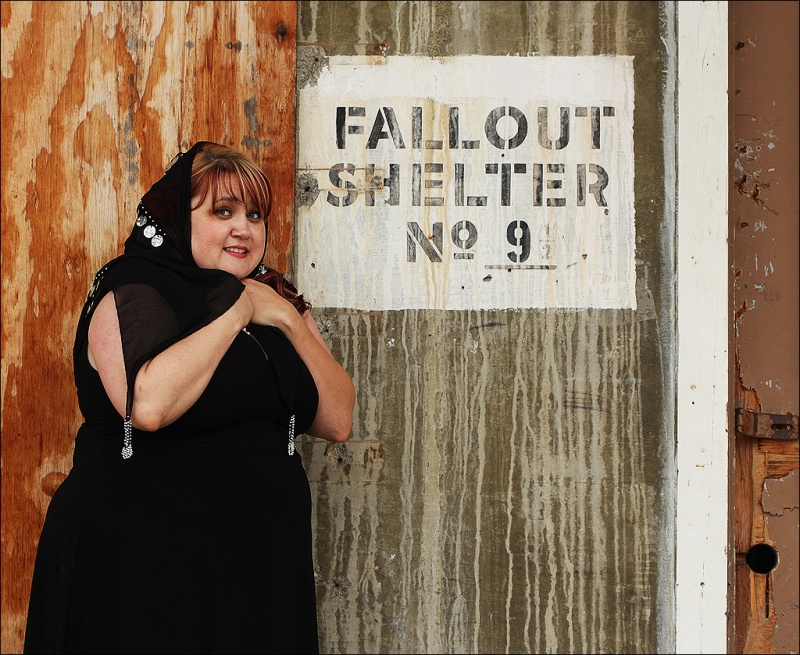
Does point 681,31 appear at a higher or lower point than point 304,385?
higher

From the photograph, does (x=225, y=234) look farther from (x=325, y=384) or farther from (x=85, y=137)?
(x=85, y=137)

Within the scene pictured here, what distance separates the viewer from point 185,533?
5.94 ft

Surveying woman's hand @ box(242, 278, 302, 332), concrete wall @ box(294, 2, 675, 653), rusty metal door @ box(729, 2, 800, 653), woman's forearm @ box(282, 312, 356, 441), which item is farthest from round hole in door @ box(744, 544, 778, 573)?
woman's hand @ box(242, 278, 302, 332)

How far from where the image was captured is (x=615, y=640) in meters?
2.50

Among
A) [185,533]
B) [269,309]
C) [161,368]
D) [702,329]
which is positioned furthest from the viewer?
[702,329]

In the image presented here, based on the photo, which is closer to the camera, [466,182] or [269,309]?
[269,309]

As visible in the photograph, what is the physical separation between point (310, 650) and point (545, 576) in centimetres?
86

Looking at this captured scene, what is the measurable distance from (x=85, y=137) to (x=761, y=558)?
2539 mm

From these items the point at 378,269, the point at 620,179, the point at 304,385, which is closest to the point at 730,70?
the point at 620,179

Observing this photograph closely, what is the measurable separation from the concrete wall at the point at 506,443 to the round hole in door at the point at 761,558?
305 mm

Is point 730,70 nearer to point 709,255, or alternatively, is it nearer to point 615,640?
point 709,255

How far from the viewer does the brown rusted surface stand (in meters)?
2.52

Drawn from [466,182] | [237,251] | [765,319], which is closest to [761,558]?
[765,319]

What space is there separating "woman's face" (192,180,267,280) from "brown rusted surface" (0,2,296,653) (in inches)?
19.3
